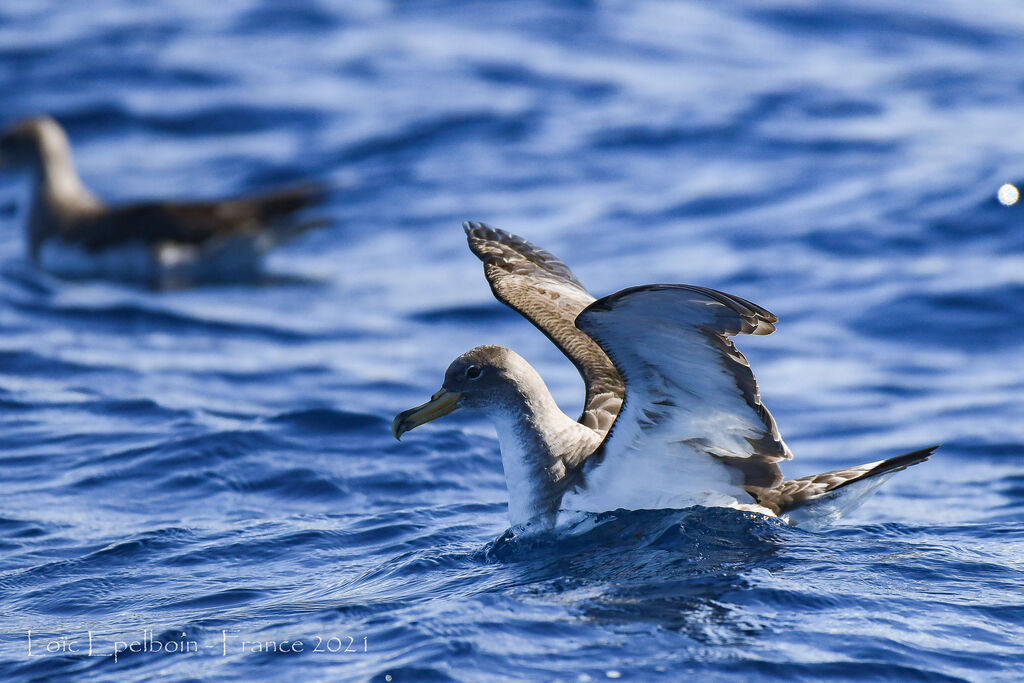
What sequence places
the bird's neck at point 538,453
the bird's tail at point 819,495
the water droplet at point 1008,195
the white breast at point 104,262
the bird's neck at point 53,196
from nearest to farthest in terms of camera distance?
the bird's tail at point 819,495 < the bird's neck at point 538,453 < the water droplet at point 1008,195 < the white breast at point 104,262 < the bird's neck at point 53,196

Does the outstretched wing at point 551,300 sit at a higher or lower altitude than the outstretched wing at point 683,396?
higher

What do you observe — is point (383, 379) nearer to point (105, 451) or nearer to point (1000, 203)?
point (105, 451)

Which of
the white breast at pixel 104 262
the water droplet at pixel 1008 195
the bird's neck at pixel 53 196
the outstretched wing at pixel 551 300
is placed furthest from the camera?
the bird's neck at pixel 53 196

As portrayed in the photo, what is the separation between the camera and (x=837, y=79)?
19938 millimetres

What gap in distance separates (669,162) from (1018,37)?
23.2 feet

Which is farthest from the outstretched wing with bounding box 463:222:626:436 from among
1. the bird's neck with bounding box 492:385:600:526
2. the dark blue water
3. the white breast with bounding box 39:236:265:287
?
the white breast with bounding box 39:236:265:287

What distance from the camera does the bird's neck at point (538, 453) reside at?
7.58 meters

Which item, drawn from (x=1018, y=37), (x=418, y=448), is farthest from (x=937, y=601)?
(x=1018, y=37)

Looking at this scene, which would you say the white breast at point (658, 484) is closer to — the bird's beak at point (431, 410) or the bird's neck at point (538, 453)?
the bird's neck at point (538, 453)

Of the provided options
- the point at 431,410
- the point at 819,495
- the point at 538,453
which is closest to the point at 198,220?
the point at 431,410

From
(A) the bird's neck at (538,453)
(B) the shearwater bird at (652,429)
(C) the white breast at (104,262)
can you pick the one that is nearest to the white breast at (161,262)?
(C) the white breast at (104,262)

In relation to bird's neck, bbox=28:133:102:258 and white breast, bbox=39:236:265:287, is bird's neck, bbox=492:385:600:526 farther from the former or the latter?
bird's neck, bbox=28:133:102:258

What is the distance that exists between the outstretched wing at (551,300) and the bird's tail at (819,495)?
3.89 feet

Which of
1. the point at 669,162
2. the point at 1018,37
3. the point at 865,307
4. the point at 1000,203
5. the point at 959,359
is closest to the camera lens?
the point at 959,359
